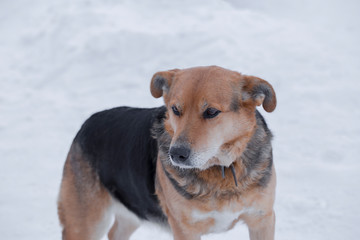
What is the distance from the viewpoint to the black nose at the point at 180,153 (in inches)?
122

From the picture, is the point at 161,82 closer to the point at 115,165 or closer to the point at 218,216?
the point at 115,165

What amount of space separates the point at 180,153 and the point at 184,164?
0.09m

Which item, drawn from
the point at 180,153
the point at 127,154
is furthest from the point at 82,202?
the point at 180,153

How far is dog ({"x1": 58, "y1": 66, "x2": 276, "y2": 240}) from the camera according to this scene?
3.27 m

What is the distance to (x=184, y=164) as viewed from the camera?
3150mm

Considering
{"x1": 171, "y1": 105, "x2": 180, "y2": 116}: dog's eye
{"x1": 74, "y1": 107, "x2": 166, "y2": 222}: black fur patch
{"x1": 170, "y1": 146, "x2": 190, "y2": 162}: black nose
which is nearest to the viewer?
{"x1": 170, "y1": 146, "x2": 190, "y2": 162}: black nose

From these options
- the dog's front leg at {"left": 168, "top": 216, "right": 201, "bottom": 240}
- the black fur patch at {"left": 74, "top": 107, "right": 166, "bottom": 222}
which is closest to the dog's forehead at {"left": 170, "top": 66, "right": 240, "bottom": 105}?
the black fur patch at {"left": 74, "top": 107, "right": 166, "bottom": 222}

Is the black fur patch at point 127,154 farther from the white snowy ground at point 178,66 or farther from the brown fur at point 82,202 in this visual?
the white snowy ground at point 178,66

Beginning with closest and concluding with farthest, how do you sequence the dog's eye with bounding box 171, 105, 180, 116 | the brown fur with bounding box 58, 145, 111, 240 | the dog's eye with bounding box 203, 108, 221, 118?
the dog's eye with bounding box 203, 108, 221, 118
the dog's eye with bounding box 171, 105, 180, 116
the brown fur with bounding box 58, 145, 111, 240

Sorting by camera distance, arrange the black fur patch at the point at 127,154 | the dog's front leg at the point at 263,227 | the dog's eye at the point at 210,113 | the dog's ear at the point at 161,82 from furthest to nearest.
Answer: the black fur patch at the point at 127,154
the dog's ear at the point at 161,82
the dog's front leg at the point at 263,227
the dog's eye at the point at 210,113

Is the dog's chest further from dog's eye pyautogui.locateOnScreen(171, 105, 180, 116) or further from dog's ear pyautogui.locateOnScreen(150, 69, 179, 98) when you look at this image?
dog's ear pyautogui.locateOnScreen(150, 69, 179, 98)

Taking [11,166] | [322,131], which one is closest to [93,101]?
[11,166]

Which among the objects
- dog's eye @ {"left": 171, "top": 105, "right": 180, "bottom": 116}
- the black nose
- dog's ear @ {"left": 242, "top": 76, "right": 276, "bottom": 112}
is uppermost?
dog's ear @ {"left": 242, "top": 76, "right": 276, "bottom": 112}

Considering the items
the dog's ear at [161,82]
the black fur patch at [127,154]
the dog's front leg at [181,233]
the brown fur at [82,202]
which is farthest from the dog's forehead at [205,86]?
the brown fur at [82,202]
